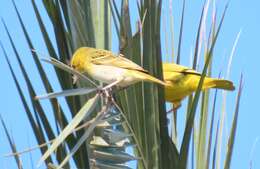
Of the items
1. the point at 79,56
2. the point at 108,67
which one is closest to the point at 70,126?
the point at 79,56

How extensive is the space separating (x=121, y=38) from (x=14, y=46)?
53 cm

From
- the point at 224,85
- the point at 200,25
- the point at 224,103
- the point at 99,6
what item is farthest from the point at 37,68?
the point at 224,85

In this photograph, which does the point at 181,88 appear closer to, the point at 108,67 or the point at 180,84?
the point at 180,84

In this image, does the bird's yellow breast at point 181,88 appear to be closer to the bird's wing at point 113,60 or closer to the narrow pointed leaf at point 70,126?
the bird's wing at point 113,60

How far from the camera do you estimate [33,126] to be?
2299 mm

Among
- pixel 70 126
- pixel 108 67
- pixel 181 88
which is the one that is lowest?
pixel 181 88

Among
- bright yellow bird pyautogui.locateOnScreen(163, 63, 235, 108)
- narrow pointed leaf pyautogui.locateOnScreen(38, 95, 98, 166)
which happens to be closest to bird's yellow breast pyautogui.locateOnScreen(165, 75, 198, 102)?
bright yellow bird pyautogui.locateOnScreen(163, 63, 235, 108)

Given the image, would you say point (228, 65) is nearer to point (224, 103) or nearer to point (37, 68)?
point (224, 103)

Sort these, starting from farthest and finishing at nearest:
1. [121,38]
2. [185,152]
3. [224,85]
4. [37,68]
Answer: [224,85], [37,68], [121,38], [185,152]

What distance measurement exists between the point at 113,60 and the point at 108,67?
0.70ft

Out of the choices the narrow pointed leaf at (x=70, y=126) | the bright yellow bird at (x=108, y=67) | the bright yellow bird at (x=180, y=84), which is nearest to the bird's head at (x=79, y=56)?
the bright yellow bird at (x=108, y=67)

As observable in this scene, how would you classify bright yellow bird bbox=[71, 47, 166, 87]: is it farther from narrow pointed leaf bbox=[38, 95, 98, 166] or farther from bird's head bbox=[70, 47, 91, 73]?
narrow pointed leaf bbox=[38, 95, 98, 166]

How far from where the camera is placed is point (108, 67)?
9.15 feet

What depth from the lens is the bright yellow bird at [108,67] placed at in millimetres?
2205
